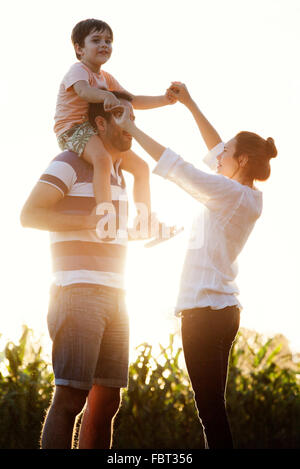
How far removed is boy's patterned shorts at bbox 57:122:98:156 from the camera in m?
2.79

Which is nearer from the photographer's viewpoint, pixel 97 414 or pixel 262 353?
pixel 97 414

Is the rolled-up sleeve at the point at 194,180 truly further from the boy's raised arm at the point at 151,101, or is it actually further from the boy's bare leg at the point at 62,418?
the boy's bare leg at the point at 62,418

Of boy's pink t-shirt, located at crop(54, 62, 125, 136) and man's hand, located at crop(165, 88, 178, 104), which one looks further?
man's hand, located at crop(165, 88, 178, 104)

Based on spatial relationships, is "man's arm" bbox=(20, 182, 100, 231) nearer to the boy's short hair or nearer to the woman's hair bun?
the boy's short hair

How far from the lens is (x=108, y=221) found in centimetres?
271

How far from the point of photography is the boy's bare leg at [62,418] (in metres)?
2.52

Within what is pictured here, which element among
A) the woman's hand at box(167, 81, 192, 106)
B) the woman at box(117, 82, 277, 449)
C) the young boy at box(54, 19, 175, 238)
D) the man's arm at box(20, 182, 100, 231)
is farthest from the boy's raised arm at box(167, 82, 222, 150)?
the man's arm at box(20, 182, 100, 231)

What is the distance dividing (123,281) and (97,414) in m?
0.61

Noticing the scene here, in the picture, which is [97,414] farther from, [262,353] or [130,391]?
[262,353]

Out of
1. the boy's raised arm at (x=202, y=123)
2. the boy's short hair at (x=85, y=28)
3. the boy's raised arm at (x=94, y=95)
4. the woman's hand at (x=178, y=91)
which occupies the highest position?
the boy's short hair at (x=85, y=28)

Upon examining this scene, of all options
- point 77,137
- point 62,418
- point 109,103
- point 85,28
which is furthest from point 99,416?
point 85,28

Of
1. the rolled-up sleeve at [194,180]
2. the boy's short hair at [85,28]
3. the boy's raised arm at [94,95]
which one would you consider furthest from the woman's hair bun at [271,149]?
the boy's short hair at [85,28]
